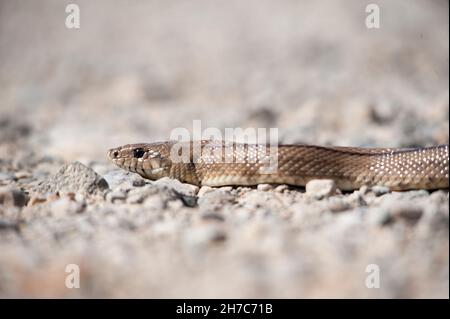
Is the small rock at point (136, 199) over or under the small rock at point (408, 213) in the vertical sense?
over

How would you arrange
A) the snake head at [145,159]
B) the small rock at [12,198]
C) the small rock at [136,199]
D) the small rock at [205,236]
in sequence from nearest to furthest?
the small rock at [205,236]
the small rock at [136,199]
the small rock at [12,198]
the snake head at [145,159]

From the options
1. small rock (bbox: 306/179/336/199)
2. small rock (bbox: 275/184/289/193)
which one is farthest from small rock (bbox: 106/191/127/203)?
small rock (bbox: 306/179/336/199)

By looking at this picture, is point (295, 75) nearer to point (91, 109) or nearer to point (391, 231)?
point (91, 109)

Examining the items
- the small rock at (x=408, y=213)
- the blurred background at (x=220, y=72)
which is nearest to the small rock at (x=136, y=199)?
the small rock at (x=408, y=213)

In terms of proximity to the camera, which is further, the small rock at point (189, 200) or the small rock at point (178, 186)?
the small rock at point (178, 186)

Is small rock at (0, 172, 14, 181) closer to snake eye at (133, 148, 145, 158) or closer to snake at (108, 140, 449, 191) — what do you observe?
snake eye at (133, 148, 145, 158)

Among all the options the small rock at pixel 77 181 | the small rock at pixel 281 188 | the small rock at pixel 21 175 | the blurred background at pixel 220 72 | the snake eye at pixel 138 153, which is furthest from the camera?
the blurred background at pixel 220 72

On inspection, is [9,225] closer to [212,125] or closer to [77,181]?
[77,181]

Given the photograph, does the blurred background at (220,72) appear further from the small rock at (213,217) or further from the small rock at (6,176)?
the small rock at (213,217)
